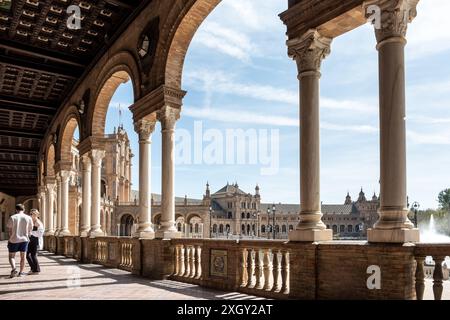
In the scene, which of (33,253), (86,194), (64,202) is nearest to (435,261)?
(33,253)

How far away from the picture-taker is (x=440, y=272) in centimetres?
550

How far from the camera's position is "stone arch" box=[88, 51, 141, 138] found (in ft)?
45.4

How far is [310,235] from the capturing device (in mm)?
7074

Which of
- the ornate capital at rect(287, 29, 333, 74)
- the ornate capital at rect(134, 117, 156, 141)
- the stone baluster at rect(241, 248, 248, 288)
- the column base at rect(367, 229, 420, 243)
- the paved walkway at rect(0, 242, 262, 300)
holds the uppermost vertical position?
the ornate capital at rect(287, 29, 333, 74)

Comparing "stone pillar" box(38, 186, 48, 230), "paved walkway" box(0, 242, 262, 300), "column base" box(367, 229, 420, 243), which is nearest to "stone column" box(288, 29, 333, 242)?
"column base" box(367, 229, 420, 243)

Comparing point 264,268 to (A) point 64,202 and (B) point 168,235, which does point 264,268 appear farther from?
(A) point 64,202

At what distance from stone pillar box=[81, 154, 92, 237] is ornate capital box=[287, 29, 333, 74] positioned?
42.5 feet

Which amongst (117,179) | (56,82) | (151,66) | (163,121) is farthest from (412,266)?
(117,179)

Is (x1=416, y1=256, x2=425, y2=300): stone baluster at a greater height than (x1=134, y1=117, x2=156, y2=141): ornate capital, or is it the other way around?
(x1=134, y1=117, x2=156, y2=141): ornate capital

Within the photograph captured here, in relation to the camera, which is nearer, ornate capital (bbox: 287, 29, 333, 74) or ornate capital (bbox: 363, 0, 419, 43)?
ornate capital (bbox: 363, 0, 419, 43)

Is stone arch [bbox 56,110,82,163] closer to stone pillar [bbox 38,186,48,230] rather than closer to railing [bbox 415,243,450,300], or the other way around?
stone pillar [bbox 38,186,48,230]

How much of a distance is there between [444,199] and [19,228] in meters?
117

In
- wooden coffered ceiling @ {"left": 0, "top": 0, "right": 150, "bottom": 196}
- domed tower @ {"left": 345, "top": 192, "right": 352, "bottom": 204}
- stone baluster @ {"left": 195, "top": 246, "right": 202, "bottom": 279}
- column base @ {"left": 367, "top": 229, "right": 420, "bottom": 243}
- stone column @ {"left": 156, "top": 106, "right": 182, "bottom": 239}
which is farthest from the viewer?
domed tower @ {"left": 345, "top": 192, "right": 352, "bottom": 204}
